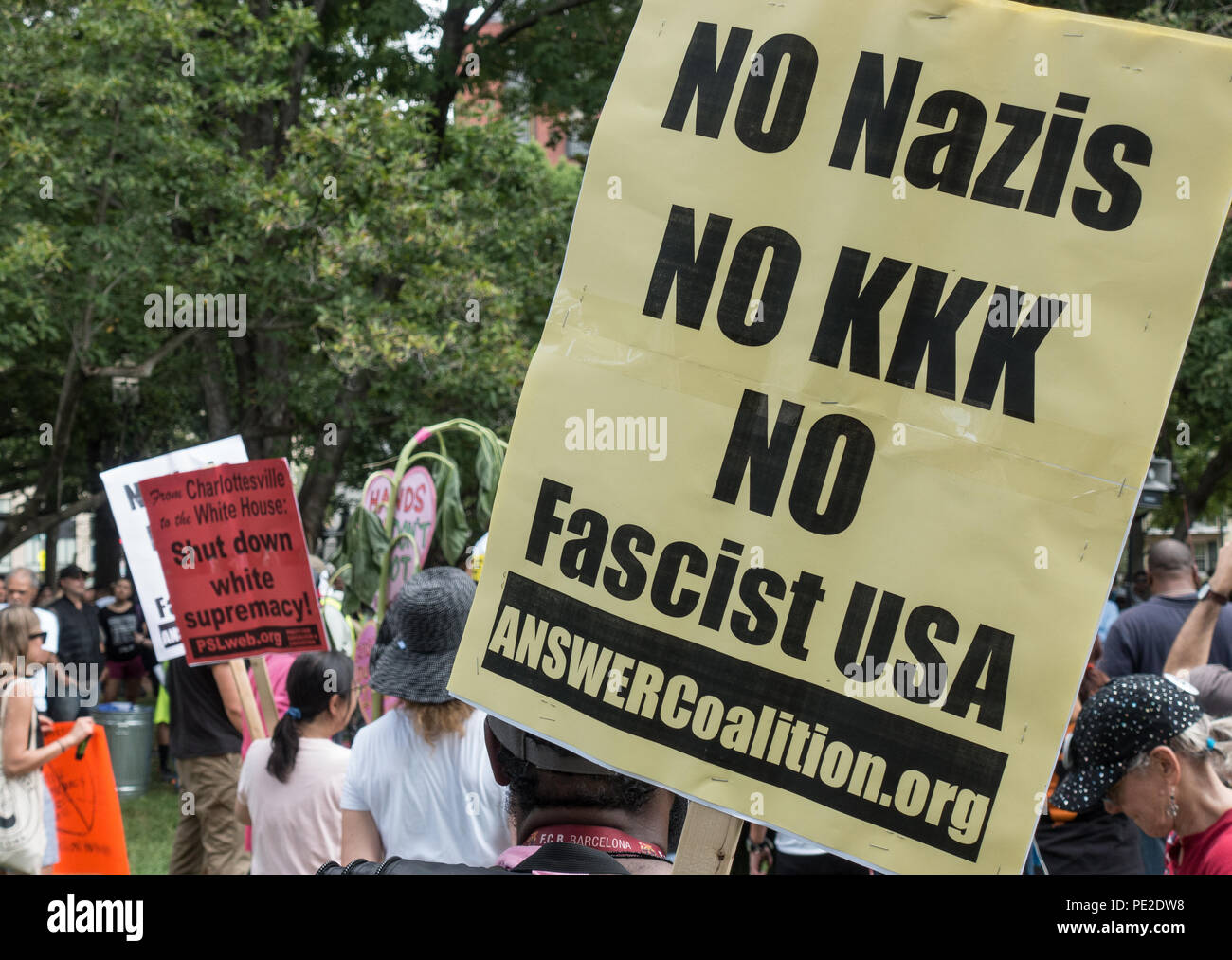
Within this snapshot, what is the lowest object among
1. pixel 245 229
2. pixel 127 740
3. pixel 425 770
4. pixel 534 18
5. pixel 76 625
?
pixel 127 740

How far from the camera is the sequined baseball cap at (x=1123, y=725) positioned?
2705 millimetres

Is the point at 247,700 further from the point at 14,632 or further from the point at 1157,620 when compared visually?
the point at 1157,620

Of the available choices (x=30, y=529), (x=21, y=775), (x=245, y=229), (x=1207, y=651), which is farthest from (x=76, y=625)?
(x=1207, y=651)

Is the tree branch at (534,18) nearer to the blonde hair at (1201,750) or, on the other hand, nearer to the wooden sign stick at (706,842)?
the blonde hair at (1201,750)

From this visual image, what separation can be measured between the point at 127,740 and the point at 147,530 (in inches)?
227

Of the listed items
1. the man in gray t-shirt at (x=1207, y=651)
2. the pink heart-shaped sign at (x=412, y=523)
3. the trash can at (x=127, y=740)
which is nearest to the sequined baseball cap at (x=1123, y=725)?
the man in gray t-shirt at (x=1207, y=651)

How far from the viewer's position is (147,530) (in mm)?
5926

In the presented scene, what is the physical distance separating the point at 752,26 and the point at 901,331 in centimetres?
56

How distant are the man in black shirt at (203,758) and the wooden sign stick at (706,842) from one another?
5.33 metres

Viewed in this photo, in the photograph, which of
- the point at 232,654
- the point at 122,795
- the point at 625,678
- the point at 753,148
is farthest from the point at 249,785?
the point at 122,795

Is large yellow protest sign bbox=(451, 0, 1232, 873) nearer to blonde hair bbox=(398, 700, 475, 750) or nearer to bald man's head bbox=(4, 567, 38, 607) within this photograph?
blonde hair bbox=(398, 700, 475, 750)

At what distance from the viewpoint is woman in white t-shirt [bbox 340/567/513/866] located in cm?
337

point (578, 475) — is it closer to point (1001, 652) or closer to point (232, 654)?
point (1001, 652)

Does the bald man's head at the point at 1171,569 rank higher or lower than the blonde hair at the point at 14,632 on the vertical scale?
higher
